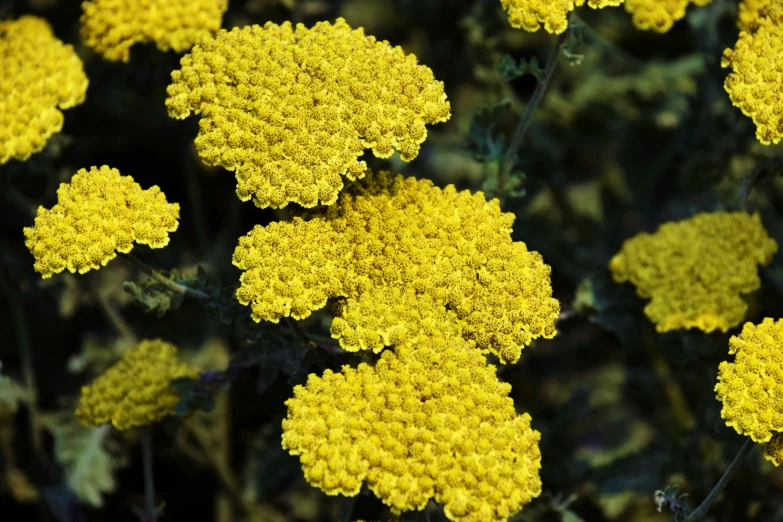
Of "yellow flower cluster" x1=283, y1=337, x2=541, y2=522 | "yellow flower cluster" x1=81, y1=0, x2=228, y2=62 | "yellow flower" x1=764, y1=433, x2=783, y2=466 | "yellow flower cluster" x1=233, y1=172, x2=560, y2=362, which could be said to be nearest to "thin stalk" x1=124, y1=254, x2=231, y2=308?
"yellow flower cluster" x1=233, y1=172, x2=560, y2=362

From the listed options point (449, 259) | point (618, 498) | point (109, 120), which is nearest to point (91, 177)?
point (449, 259)

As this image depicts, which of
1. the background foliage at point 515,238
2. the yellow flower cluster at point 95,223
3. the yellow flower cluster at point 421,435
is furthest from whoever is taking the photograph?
the background foliage at point 515,238

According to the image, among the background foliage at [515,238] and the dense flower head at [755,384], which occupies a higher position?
the dense flower head at [755,384]

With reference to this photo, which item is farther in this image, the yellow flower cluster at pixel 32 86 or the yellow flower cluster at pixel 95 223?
the yellow flower cluster at pixel 32 86

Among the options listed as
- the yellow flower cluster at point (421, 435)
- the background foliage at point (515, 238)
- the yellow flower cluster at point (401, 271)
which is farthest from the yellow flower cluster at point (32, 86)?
the yellow flower cluster at point (421, 435)

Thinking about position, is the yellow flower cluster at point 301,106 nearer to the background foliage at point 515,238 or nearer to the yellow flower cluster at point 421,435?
the background foliage at point 515,238

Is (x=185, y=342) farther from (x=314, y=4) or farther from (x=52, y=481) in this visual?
(x=314, y=4)

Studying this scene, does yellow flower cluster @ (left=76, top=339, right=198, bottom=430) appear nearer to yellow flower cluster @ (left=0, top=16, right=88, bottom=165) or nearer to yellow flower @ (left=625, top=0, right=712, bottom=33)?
yellow flower cluster @ (left=0, top=16, right=88, bottom=165)
